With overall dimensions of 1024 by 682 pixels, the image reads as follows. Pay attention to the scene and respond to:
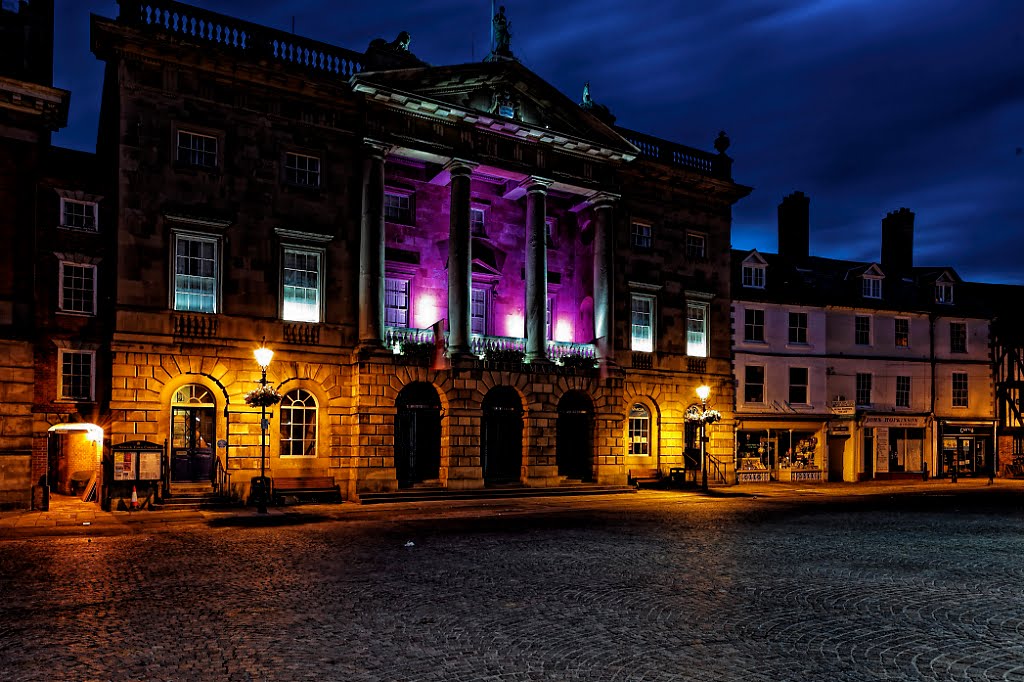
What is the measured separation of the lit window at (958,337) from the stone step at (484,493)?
975 inches

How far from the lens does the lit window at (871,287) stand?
42.8 meters

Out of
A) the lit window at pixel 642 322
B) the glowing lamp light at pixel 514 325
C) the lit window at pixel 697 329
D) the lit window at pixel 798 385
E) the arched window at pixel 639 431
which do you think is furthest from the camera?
the lit window at pixel 798 385

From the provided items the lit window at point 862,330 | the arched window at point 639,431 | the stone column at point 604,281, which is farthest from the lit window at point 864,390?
the stone column at point 604,281

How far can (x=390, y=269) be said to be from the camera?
96.9 ft

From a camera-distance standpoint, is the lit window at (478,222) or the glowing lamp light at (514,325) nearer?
the lit window at (478,222)

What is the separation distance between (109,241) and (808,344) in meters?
32.4

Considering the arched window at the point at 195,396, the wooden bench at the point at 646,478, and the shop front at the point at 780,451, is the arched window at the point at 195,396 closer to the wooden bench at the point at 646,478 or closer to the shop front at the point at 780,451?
the wooden bench at the point at 646,478

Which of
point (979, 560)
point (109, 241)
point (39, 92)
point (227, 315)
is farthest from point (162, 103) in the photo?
point (979, 560)

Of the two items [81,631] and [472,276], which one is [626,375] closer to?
[472,276]

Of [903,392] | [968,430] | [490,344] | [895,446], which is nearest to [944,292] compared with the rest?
[903,392]

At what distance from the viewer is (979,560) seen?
47.4 ft

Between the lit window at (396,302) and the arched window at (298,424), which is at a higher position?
the lit window at (396,302)

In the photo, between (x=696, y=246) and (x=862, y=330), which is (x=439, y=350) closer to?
(x=696, y=246)

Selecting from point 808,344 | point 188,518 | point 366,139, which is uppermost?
point 366,139
